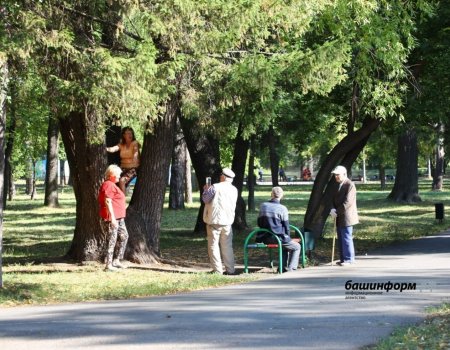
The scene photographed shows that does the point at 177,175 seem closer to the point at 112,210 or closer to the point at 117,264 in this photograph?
the point at 117,264

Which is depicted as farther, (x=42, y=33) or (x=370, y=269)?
(x=370, y=269)

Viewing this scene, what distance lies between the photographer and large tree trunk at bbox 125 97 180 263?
1803 centimetres

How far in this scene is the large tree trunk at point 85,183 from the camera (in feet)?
57.0

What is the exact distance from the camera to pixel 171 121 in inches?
717

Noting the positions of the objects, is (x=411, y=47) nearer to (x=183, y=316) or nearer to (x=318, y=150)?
(x=183, y=316)

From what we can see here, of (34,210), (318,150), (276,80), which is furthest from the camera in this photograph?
(318,150)

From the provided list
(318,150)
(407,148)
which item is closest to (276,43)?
(407,148)

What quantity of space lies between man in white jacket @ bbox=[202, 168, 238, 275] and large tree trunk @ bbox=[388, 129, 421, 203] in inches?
1252

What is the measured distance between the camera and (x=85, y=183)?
58.2 ft

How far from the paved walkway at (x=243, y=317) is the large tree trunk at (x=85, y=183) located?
4.88 m

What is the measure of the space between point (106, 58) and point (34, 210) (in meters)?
29.0

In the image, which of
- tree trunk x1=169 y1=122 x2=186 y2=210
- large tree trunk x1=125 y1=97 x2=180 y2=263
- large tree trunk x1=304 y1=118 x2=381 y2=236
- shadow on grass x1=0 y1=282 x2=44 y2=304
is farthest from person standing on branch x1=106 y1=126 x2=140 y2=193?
tree trunk x1=169 y1=122 x2=186 y2=210

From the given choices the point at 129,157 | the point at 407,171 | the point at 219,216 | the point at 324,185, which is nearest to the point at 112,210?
the point at 219,216

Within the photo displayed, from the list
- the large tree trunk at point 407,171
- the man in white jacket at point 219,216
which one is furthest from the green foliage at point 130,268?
the large tree trunk at point 407,171
